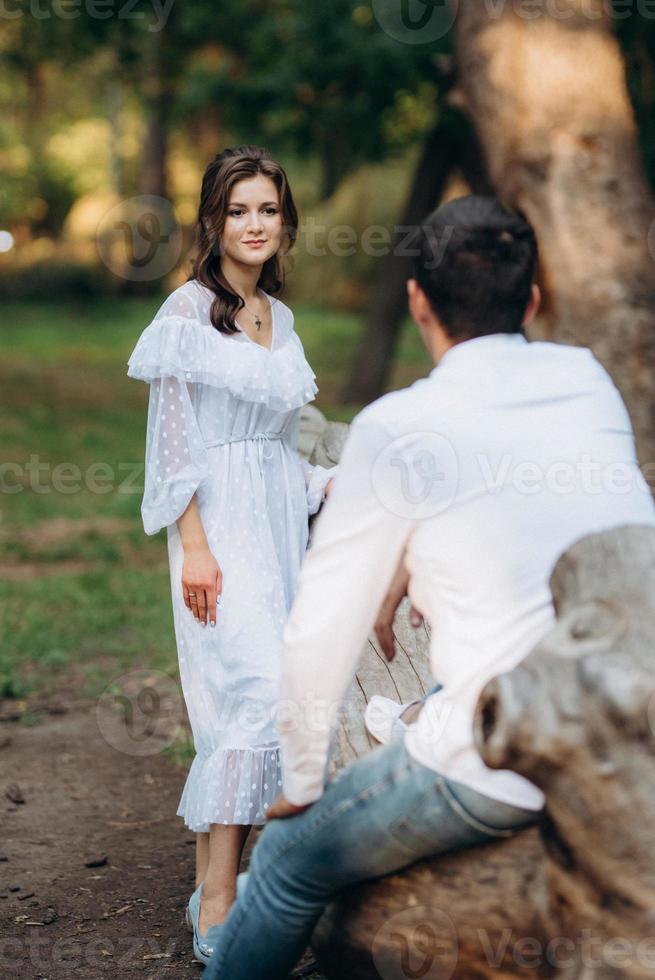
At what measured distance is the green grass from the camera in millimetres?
6383

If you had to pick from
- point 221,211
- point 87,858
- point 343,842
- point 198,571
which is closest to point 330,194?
point 87,858

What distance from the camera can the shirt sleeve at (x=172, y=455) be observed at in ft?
10.8

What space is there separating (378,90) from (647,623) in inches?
395

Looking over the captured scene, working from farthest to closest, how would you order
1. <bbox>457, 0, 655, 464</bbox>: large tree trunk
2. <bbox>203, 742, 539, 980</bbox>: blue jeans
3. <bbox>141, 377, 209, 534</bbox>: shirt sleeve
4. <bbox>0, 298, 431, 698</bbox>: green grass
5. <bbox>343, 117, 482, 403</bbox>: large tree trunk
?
<bbox>343, 117, 482, 403</bbox>: large tree trunk
<bbox>457, 0, 655, 464</bbox>: large tree trunk
<bbox>0, 298, 431, 698</bbox>: green grass
<bbox>141, 377, 209, 534</bbox>: shirt sleeve
<bbox>203, 742, 539, 980</bbox>: blue jeans

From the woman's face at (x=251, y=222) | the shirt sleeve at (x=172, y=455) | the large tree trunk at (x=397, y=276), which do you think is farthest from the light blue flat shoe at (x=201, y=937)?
the large tree trunk at (x=397, y=276)

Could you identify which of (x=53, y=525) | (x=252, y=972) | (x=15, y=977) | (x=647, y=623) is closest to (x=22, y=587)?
(x=53, y=525)

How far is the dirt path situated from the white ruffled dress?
A: 46 centimetres

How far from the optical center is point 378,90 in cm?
1131

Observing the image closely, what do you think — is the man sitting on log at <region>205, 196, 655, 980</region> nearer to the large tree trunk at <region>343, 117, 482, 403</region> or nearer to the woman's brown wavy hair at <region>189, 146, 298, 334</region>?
the woman's brown wavy hair at <region>189, 146, 298, 334</region>

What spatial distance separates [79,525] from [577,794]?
7.60m

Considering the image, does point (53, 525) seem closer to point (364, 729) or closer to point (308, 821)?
point (364, 729)

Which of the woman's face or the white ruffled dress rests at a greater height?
the woman's face

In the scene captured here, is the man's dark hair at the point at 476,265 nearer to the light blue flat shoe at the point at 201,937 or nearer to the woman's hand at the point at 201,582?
the woman's hand at the point at 201,582

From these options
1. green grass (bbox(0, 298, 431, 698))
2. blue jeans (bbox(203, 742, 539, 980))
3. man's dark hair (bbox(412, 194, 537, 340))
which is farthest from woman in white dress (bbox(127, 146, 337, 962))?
green grass (bbox(0, 298, 431, 698))
